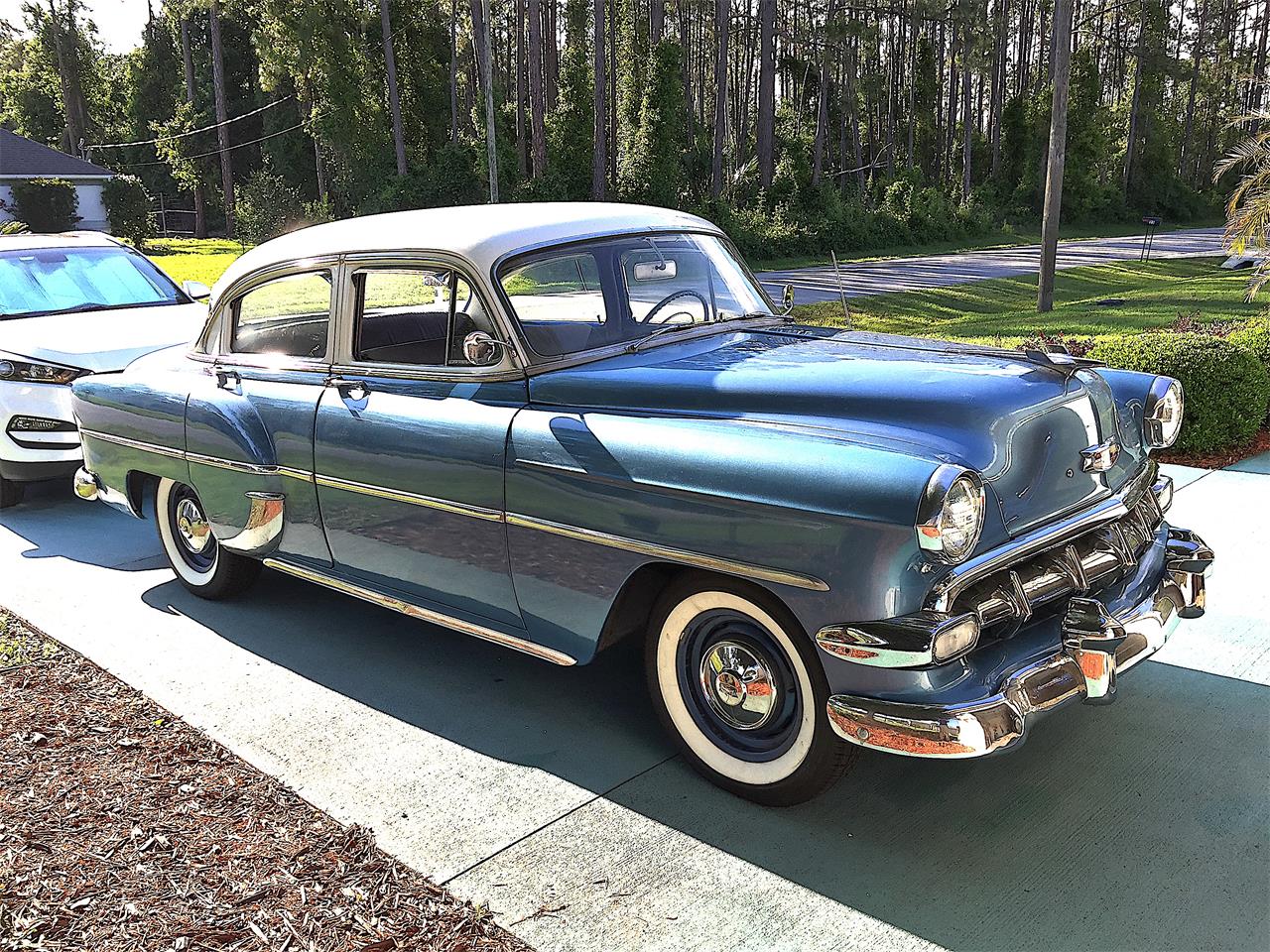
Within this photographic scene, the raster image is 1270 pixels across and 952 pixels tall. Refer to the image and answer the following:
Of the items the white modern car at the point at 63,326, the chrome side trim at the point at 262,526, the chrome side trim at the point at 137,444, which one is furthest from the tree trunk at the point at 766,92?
the chrome side trim at the point at 262,526

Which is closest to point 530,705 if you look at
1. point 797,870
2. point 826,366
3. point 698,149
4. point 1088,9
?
point 797,870

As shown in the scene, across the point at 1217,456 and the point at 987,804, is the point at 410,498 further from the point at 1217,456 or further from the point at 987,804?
the point at 1217,456

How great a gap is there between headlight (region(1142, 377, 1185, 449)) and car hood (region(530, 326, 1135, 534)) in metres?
0.22

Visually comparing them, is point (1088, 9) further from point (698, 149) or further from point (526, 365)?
point (526, 365)

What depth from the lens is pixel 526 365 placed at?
12.9 ft

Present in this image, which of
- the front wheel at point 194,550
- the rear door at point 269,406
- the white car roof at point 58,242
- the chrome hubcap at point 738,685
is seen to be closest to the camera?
the chrome hubcap at point 738,685

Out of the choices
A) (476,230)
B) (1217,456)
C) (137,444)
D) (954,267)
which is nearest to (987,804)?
(476,230)

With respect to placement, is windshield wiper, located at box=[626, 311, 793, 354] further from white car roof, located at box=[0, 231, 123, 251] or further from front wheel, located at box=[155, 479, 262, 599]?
white car roof, located at box=[0, 231, 123, 251]

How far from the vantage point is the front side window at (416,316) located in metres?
4.13

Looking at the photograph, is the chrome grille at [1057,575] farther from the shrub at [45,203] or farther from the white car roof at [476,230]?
the shrub at [45,203]

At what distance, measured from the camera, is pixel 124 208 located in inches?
1619

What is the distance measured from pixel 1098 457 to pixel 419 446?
231 centimetres

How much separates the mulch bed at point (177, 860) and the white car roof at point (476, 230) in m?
1.99

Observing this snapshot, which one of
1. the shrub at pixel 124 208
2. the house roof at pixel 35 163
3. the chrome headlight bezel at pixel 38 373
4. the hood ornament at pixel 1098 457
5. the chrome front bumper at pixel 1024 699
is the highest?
the house roof at pixel 35 163
